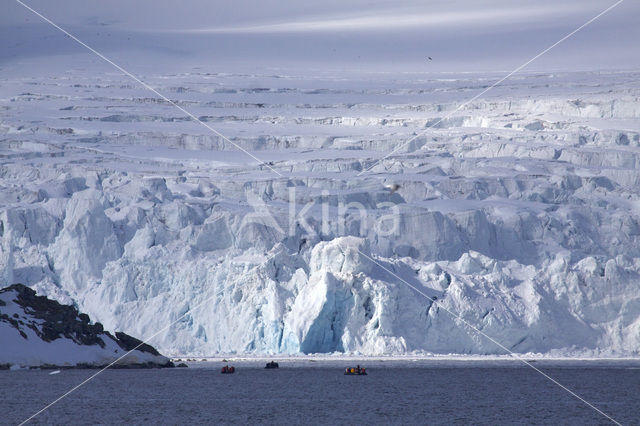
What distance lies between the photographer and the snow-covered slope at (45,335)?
118 ft

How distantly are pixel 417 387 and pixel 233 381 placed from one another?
6.35 meters

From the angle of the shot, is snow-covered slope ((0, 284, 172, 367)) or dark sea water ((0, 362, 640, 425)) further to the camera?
snow-covered slope ((0, 284, 172, 367))

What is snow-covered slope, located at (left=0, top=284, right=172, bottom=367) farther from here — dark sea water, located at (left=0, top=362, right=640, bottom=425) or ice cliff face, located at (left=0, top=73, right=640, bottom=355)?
ice cliff face, located at (left=0, top=73, right=640, bottom=355)

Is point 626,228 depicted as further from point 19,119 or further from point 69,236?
point 19,119

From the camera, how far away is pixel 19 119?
64.1 meters

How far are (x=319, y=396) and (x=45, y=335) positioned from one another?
9.19m

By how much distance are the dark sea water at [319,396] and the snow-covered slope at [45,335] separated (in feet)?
2.60

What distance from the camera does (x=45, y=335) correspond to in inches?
1444

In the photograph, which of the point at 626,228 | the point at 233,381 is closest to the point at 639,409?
the point at 233,381

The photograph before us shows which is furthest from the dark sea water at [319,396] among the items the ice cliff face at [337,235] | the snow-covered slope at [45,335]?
the ice cliff face at [337,235]

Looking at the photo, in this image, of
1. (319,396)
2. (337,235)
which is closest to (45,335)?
(319,396)

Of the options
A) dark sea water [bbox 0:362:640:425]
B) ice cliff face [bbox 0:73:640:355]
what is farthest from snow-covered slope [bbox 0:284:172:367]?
ice cliff face [bbox 0:73:640:355]

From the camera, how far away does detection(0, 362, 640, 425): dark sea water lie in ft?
98.3

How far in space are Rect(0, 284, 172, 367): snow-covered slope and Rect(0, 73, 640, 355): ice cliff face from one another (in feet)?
12.7
